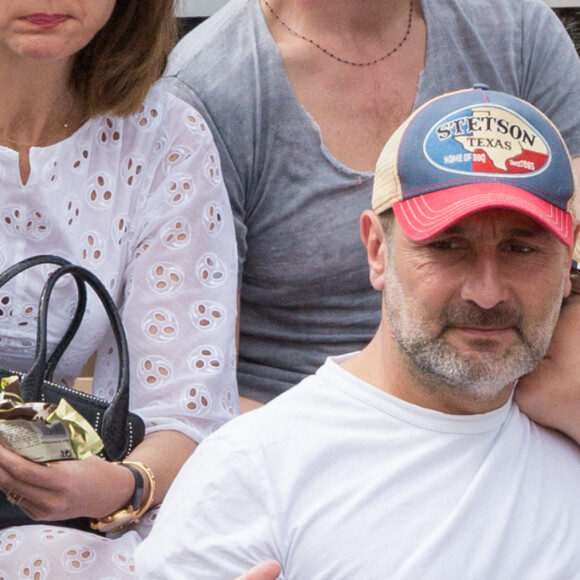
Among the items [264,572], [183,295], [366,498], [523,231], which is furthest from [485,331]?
[183,295]

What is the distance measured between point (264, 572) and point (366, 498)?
18 centimetres

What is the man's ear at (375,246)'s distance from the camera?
1.92 m

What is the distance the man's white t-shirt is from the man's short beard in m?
0.06

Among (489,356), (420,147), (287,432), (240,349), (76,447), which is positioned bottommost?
(240,349)

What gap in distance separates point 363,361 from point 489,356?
0.66ft

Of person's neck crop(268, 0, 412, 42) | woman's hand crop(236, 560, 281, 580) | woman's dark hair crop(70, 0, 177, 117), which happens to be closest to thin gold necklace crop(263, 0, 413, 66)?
person's neck crop(268, 0, 412, 42)

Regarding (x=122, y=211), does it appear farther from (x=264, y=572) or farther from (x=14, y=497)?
(x=264, y=572)

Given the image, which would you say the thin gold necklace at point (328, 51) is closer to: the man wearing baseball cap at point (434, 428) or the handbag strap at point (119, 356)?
the handbag strap at point (119, 356)

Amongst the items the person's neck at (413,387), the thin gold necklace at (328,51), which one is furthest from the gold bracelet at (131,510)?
the thin gold necklace at (328,51)

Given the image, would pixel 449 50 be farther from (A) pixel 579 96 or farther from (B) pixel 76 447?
(B) pixel 76 447

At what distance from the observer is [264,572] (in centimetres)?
167

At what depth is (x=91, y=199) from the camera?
2.40 metres

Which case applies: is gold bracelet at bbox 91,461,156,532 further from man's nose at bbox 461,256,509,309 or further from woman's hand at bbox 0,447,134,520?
man's nose at bbox 461,256,509,309

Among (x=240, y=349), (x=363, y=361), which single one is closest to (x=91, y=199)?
(x=240, y=349)
